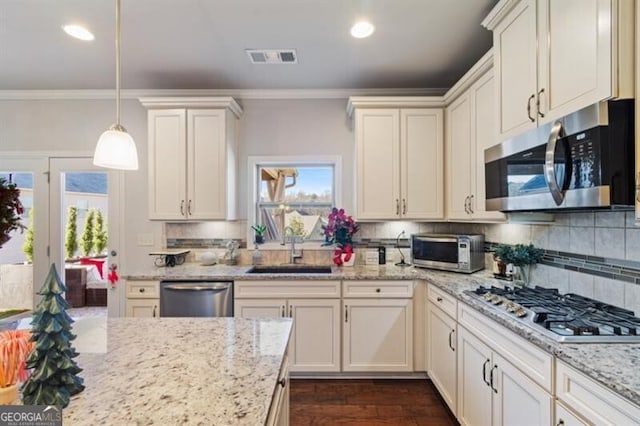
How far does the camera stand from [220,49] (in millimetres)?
2654

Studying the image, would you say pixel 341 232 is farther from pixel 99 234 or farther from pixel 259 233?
pixel 99 234

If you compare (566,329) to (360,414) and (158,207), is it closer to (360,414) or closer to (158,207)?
(360,414)

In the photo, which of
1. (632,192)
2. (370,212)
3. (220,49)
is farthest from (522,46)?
(220,49)

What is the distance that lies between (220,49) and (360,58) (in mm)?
1136

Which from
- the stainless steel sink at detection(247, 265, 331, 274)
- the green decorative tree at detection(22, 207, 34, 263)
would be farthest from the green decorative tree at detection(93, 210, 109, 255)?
the stainless steel sink at detection(247, 265, 331, 274)

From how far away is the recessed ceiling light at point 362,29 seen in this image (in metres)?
2.29

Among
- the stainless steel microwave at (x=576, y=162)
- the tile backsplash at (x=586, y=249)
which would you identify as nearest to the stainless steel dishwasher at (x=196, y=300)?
the stainless steel microwave at (x=576, y=162)

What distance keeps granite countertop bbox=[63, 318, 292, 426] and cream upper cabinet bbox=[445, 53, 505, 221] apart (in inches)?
70.6

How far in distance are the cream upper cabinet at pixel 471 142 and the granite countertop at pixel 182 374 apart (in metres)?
1.79

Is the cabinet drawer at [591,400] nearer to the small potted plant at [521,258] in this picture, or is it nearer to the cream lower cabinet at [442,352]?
the cream lower cabinet at [442,352]

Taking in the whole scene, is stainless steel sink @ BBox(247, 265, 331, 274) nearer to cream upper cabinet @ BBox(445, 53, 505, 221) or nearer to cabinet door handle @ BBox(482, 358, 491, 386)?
cream upper cabinet @ BBox(445, 53, 505, 221)

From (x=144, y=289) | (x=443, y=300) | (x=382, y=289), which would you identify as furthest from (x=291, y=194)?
(x=443, y=300)

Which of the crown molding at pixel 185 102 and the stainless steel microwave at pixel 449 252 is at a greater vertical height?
the crown molding at pixel 185 102

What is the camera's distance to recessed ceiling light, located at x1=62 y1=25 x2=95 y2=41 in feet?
7.71
